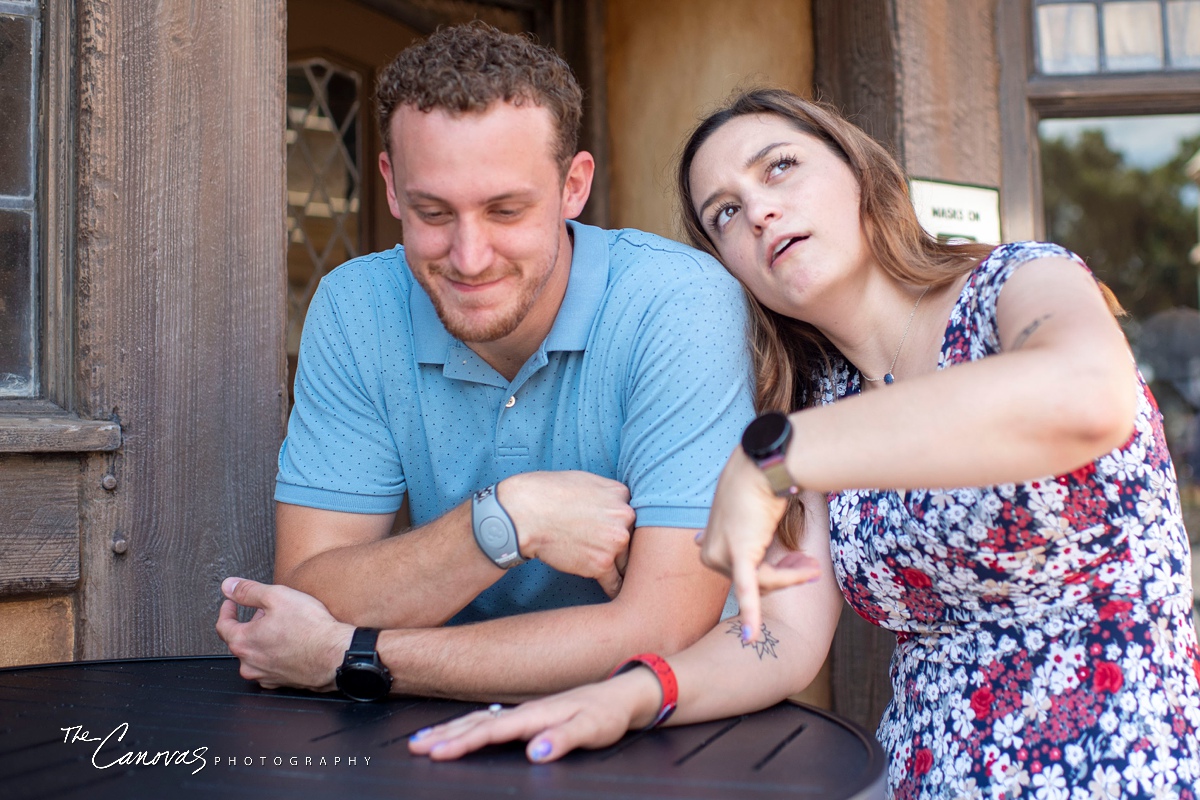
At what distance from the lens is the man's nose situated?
1.68 m

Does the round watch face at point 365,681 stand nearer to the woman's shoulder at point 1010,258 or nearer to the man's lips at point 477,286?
the man's lips at point 477,286

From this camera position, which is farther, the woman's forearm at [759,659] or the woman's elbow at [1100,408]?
the woman's forearm at [759,659]

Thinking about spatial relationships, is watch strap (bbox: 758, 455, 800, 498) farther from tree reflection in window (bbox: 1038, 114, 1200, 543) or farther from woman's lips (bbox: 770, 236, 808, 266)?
→ tree reflection in window (bbox: 1038, 114, 1200, 543)

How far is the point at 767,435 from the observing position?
3.84 feet

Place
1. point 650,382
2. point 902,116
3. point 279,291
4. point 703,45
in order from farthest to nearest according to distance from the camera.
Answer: point 703,45 < point 902,116 < point 279,291 < point 650,382

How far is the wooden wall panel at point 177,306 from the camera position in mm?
2045

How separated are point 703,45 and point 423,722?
2765 mm

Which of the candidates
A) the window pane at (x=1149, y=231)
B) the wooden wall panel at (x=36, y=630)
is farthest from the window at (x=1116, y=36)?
the wooden wall panel at (x=36, y=630)

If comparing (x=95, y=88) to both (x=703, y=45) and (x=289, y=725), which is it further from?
(x=703, y=45)

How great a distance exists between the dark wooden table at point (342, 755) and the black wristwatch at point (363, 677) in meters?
0.02

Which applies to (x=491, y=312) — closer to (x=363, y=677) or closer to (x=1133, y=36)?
(x=363, y=677)

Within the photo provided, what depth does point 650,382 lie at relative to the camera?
1720 millimetres

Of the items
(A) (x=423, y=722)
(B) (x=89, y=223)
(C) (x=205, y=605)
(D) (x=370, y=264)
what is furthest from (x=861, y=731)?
(B) (x=89, y=223)

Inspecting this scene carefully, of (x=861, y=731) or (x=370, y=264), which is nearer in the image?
(x=861, y=731)
